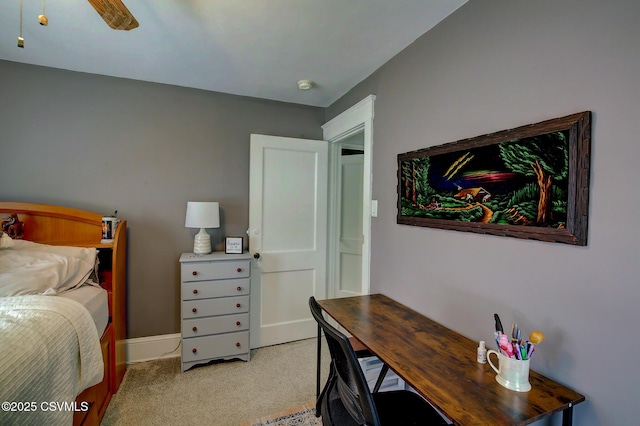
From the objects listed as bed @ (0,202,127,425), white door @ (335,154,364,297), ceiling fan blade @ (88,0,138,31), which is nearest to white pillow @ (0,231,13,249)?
bed @ (0,202,127,425)

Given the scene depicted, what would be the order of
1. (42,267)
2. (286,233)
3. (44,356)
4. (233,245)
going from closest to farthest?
1. (44,356)
2. (42,267)
3. (233,245)
4. (286,233)

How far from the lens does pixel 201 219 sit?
96.0 inches

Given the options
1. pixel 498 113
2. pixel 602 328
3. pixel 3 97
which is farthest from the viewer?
pixel 3 97

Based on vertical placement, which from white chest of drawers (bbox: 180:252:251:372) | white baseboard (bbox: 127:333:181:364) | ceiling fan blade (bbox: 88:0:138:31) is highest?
ceiling fan blade (bbox: 88:0:138:31)

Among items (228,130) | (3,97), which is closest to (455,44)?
(228,130)

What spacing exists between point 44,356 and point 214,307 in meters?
1.30

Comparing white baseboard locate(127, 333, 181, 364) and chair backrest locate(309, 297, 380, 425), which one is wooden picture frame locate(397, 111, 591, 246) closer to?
chair backrest locate(309, 297, 380, 425)

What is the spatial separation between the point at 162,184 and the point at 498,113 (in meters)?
2.60

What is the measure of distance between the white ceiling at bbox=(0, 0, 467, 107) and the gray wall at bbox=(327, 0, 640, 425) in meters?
0.30

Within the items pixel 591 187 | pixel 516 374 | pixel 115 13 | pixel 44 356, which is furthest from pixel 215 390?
pixel 591 187

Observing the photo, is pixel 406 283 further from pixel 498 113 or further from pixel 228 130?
pixel 228 130

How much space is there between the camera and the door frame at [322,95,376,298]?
232 centimetres

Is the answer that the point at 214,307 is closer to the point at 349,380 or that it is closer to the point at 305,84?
the point at 349,380

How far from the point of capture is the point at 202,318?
2408 mm
